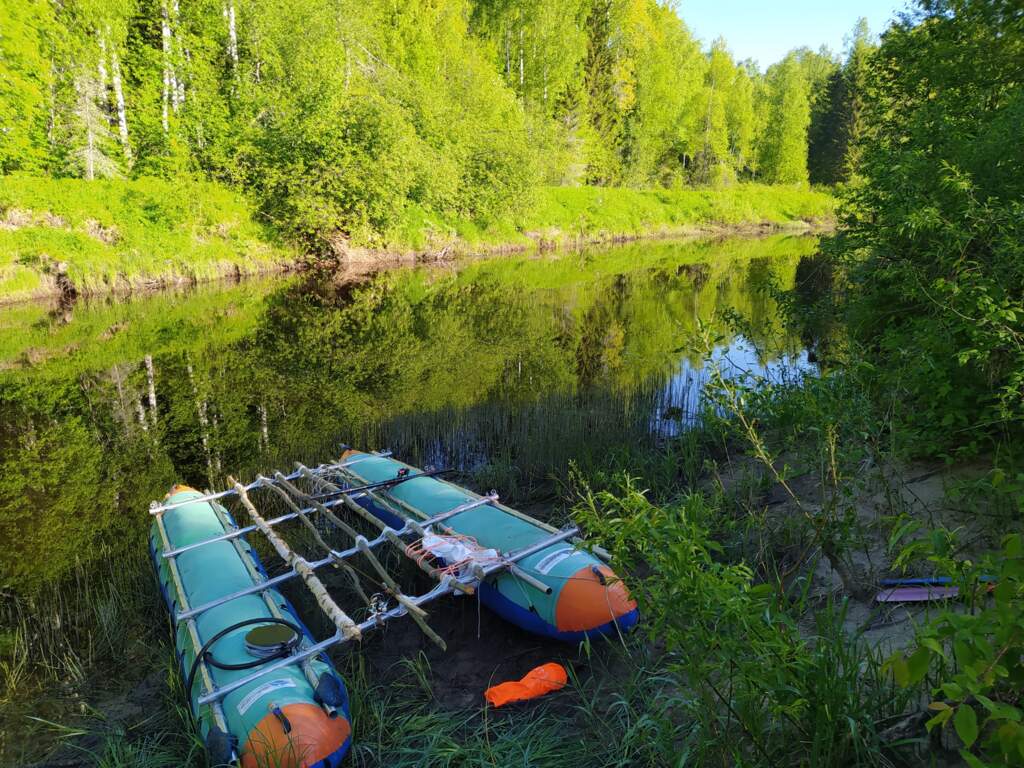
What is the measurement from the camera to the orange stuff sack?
11.9 ft

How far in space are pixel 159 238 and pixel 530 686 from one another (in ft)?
65.5

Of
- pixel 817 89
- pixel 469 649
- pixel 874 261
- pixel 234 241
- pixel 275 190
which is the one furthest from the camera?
pixel 817 89

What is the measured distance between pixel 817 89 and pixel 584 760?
72.3 metres

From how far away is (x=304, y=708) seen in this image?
314 centimetres

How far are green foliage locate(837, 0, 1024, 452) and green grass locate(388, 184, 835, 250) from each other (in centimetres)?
2113

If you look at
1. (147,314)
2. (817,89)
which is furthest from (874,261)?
(817,89)

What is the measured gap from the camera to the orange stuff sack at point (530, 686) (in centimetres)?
362

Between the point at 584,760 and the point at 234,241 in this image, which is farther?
the point at 234,241

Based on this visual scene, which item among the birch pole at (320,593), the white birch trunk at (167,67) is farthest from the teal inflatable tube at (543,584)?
the white birch trunk at (167,67)

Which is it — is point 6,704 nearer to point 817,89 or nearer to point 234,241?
point 234,241

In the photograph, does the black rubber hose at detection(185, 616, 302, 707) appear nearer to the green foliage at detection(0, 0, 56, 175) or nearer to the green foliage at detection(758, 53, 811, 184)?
the green foliage at detection(0, 0, 56, 175)

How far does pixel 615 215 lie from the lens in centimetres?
3875

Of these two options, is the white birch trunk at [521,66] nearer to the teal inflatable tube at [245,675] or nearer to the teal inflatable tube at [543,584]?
the teal inflatable tube at [543,584]

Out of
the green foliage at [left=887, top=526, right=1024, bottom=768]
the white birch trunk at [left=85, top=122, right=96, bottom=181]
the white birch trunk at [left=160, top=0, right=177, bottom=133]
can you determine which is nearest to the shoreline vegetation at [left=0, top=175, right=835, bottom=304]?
the white birch trunk at [left=85, top=122, right=96, bottom=181]
